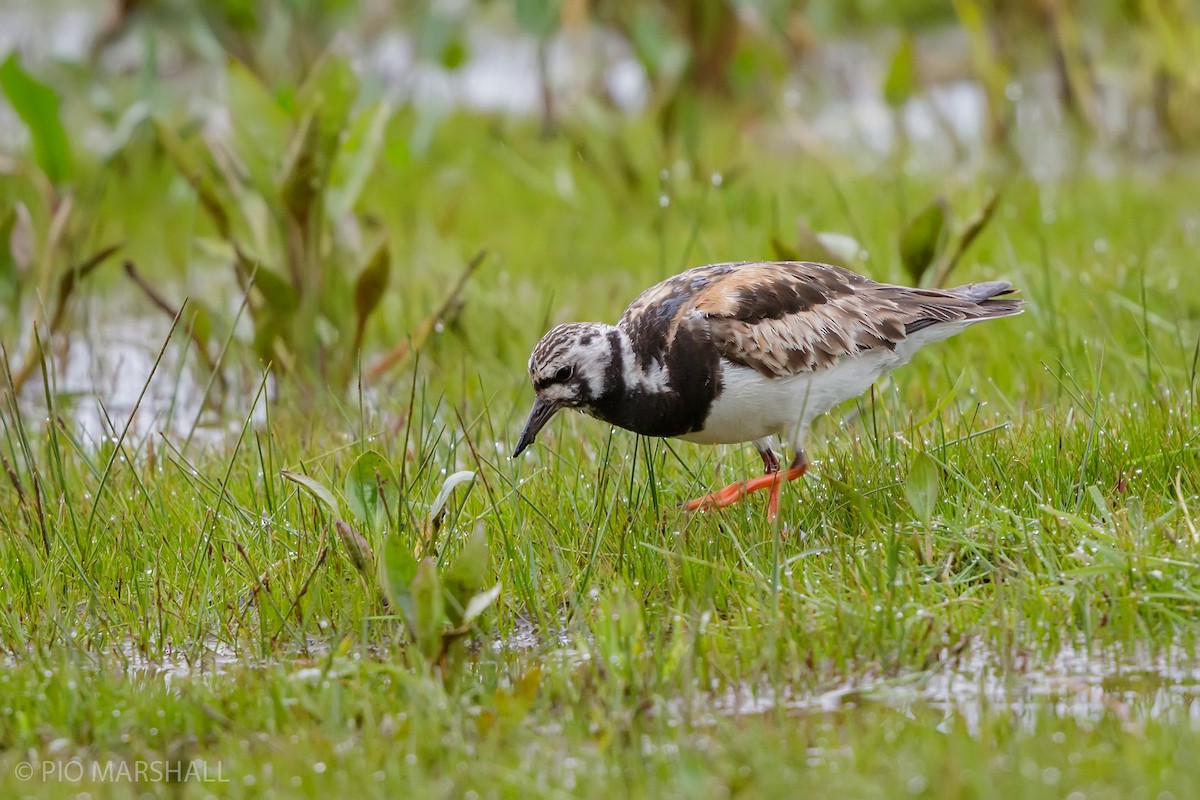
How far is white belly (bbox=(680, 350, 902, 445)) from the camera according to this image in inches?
199

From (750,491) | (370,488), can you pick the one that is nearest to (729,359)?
(750,491)

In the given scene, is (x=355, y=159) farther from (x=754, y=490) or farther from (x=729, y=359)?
(x=754, y=490)

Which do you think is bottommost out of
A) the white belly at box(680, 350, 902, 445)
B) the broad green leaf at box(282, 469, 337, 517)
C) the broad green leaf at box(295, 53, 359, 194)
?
the broad green leaf at box(282, 469, 337, 517)

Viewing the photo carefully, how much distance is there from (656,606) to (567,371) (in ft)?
3.26

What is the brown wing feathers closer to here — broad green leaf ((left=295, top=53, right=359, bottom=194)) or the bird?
the bird

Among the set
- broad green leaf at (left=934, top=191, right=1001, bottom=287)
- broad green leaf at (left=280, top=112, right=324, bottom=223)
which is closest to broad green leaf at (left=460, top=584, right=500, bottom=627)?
broad green leaf at (left=280, top=112, right=324, bottom=223)

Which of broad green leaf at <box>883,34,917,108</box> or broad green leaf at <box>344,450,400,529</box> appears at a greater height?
broad green leaf at <box>883,34,917,108</box>

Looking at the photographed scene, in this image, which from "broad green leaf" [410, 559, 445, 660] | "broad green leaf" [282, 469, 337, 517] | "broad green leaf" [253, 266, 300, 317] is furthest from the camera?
"broad green leaf" [253, 266, 300, 317]

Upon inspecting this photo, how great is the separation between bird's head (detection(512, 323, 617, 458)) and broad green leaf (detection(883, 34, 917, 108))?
4298 mm

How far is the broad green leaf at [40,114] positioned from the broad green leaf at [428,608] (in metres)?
3.79

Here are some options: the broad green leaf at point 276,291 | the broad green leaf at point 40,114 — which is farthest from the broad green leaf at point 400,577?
the broad green leaf at point 40,114

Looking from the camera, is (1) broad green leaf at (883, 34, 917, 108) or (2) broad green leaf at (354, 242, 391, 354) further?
(1) broad green leaf at (883, 34, 917, 108)

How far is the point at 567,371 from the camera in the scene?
504 centimetres

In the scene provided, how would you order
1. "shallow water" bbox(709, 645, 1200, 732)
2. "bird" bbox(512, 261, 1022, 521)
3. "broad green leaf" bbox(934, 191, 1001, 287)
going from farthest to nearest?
"broad green leaf" bbox(934, 191, 1001, 287)
"bird" bbox(512, 261, 1022, 521)
"shallow water" bbox(709, 645, 1200, 732)
